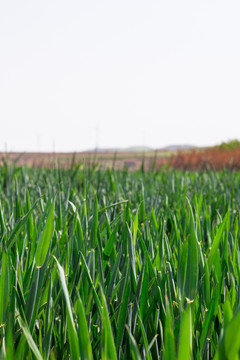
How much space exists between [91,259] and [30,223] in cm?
31

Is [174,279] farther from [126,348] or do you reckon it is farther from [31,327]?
[31,327]

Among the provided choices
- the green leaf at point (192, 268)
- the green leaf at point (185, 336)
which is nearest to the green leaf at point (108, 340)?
the green leaf at point (185, 336)

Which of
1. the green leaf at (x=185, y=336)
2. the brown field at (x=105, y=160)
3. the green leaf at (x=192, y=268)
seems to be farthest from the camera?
the brown field at (x=105, y=160)

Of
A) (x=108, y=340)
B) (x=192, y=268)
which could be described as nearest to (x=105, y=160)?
(x=192, y=268)

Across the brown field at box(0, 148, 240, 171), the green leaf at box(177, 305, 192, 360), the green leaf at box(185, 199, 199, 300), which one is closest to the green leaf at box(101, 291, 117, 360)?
the green leaf at box(177, 305, 192, 360)

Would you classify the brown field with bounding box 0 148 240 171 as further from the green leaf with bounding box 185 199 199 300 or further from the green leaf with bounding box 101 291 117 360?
the green leaf with bounding box 101 291 117 360

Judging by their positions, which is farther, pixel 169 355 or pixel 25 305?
pixel 25 305

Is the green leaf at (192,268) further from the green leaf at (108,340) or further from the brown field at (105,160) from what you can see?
the brown field at (105,160)

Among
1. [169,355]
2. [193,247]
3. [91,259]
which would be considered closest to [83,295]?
[91,259]

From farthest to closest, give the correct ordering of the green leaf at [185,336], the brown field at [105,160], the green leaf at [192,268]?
the brown field at [105,160]
the green leaf at [192,268]
the green leaf at [185,336]

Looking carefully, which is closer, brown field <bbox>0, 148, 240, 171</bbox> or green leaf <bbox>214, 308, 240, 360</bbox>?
green leaf <bbox>214, 308, 240, 360</bbox>

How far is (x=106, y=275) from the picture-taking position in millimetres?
1060

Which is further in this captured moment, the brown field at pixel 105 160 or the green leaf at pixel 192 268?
the brown field at pixel 105 160

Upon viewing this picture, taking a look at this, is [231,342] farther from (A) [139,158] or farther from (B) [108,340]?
(A) [139,158]
